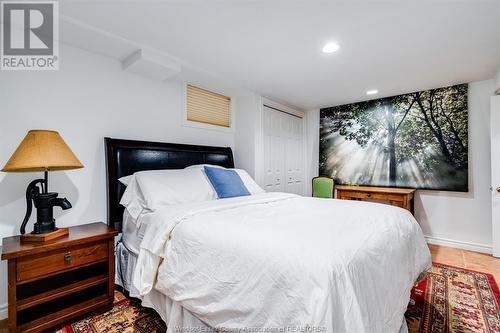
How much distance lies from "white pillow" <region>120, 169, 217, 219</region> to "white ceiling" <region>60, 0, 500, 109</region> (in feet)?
3.92

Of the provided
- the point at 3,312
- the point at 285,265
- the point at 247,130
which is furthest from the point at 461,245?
the point at 3,312

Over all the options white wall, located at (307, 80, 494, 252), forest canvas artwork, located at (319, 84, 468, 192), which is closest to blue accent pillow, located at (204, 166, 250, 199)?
forest canvas artwork, located at (319, 84, 468, 192)

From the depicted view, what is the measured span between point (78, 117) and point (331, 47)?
7.84ft

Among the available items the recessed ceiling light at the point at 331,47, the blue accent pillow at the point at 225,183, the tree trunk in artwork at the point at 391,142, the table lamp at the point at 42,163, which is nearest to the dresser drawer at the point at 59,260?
the table lamp at the point at 42,163

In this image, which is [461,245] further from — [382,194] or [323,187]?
[323,187]

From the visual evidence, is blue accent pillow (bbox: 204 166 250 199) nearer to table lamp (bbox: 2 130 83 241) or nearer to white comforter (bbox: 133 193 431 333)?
white comforter (bbox: 133 193 431 333)

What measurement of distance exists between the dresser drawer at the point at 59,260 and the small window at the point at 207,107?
1.87m

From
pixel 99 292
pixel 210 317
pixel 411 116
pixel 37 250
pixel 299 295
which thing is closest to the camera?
pixel 299 295

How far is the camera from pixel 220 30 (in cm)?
197

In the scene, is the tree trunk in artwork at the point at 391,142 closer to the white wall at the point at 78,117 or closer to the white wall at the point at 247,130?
the white wall at the point at 247,130

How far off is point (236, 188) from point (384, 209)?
1.36 m

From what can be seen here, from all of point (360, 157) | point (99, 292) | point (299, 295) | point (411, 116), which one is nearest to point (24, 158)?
point (99, 292)

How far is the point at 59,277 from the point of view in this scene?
1.86 meters

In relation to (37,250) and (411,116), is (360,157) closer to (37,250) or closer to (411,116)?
(411,116)
